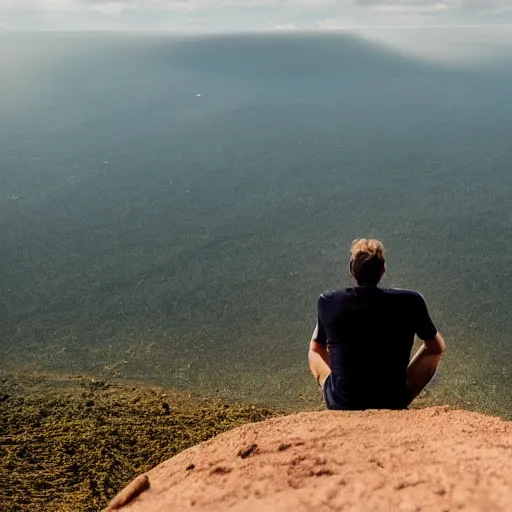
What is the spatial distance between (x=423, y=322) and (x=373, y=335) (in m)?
0.40

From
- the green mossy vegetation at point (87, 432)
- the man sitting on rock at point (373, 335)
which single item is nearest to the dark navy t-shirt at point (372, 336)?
the man sitting on rock at point (373, 335)

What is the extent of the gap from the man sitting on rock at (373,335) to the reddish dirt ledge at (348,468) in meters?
0.18

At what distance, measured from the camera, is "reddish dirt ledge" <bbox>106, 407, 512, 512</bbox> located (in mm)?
3246

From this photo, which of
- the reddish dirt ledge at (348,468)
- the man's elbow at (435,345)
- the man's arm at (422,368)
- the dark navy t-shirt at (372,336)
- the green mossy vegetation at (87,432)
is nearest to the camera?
the reddish dirt ledge at (348,468)

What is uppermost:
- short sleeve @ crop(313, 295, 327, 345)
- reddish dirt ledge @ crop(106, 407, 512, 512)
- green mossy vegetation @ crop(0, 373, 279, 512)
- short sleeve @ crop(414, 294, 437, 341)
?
short sleeve @ crop(414, 294, 437, 341)

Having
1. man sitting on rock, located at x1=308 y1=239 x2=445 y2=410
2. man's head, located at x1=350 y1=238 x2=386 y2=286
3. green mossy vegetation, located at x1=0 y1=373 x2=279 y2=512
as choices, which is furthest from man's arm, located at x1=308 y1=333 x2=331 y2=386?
green mossy vegetation, located at x1=0 y1=373 x2=279 y2=512

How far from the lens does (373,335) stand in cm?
420

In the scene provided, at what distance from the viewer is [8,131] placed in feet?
112

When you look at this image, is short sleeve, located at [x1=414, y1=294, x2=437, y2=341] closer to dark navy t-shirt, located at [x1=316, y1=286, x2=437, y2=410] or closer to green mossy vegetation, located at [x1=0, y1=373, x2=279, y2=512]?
dark navy t-shirt, located at [x1=316, y1=286, x2=437, y2=410]

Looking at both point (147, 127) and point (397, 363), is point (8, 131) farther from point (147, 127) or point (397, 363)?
point (397, 363)

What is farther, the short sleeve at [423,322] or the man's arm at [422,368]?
the man's arm at [422,368]

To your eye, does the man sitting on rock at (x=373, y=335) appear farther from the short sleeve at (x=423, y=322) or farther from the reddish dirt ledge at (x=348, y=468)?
the reddish dirt ledge at (x=348, y=468)

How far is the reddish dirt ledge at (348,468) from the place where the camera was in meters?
3.25

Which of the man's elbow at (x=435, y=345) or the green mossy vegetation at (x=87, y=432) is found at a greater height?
the man's elbow at (x=435, y=345)
